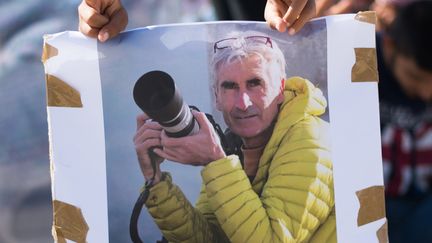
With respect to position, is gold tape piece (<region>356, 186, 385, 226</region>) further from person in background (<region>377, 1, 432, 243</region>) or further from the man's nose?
person in background (<region>377, 1, 432, 243</region>)

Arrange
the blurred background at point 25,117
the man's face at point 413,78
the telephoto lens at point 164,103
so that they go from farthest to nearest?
the man's face at point 413,78 < the blurred background at point 25,117 < the telephoto lens at point 164,103

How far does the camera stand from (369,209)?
909 mm

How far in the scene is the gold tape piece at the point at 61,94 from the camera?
2.90ft

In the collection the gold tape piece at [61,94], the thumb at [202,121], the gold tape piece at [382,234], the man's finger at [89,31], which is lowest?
the gold tape piece at [382,234]

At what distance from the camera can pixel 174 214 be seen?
886mm

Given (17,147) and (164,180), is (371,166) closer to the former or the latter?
(164,180)

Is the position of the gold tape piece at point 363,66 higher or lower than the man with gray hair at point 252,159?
higher

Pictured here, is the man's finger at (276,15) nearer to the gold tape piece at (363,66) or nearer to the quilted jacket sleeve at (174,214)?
the gold tape piece at (363,66)

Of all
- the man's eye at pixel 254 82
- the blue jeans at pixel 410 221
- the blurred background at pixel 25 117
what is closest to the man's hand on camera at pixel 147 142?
the man's eye at pixel 254 82

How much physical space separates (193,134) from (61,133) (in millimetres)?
137

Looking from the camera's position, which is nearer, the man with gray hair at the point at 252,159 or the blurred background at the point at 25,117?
the man with gray hair at the point at 252,159

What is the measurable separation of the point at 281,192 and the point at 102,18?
0.26 m

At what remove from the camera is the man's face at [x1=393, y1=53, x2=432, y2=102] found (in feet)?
6.44

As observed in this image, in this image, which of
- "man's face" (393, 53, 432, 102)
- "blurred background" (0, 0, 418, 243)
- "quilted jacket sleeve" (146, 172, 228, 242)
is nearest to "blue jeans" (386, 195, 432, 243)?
"man's face" (393, 53, 432, 102)
